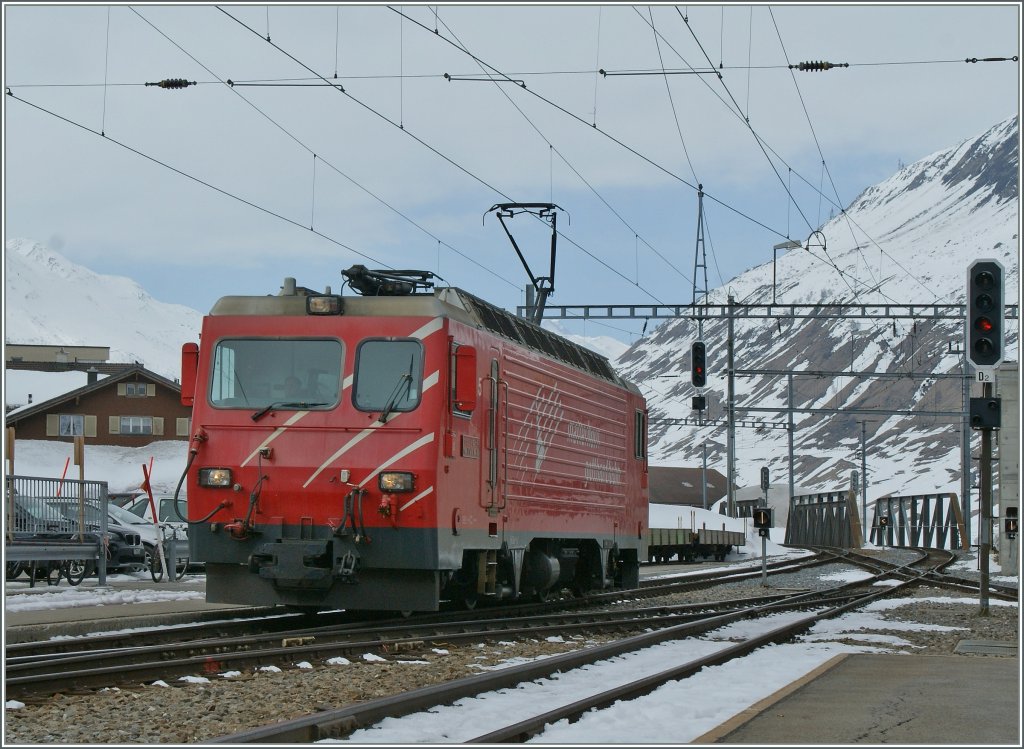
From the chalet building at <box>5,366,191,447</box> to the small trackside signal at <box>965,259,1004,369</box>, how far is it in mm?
61333

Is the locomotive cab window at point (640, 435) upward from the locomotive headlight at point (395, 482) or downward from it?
upward

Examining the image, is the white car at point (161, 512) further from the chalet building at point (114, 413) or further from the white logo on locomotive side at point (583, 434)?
the chalet building at point (114, 413)

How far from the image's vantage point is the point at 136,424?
75938mm

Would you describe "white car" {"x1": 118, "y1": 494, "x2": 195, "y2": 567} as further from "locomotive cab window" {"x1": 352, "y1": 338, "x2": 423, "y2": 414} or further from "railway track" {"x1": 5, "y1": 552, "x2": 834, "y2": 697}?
"locomotive cab window" {"x1": 352, "y1": 338, "x2": 423, "y2": 414}

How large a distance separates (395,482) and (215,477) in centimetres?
198

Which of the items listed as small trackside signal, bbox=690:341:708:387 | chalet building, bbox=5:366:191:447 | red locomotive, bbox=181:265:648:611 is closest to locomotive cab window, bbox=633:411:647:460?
red locomotive, bbox=181:265:648:611

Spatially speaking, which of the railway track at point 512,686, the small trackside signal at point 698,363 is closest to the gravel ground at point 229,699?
the railway track at point 512,686

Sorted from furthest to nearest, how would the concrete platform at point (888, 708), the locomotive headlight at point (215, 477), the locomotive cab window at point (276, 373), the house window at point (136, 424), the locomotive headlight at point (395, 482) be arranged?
1. the house window at point (136, 424)
2. the locomotive cab window at point (276, 373)
3. the locomotive headlight at point (215, 477)
4. the locomotive headlight at point (395, 482)
5. the concrete platform at point (888, 708)

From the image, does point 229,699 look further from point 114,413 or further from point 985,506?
point 114,413

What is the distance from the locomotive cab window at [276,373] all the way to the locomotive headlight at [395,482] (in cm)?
104

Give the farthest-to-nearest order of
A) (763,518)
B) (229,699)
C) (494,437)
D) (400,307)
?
(763,518) < (494,437) < (400,307) < (229,699)

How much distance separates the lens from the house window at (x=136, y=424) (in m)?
75.6

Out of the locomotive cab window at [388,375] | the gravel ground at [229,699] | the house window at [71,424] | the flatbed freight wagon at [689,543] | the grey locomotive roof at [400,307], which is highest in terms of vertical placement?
the house window at [71,424]

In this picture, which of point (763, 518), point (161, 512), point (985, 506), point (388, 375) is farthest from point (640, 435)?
point (161, 512)
